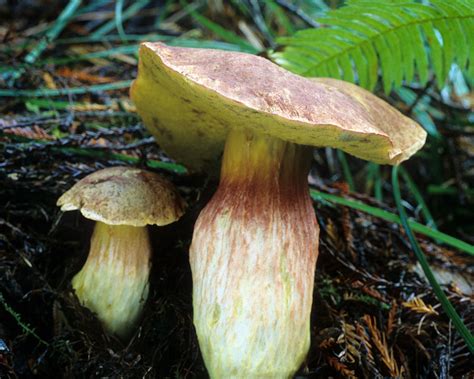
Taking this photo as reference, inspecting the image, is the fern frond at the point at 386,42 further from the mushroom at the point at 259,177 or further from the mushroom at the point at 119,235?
the mushroom at the point at 119,235

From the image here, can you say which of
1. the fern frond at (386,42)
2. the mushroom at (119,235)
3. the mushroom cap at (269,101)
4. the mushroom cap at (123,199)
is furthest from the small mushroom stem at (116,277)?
the fern frond at (386,42)

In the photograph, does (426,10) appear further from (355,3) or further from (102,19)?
(102,19)

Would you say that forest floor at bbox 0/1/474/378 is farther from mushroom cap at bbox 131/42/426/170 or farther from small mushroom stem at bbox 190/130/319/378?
mushroom cap at bbox 131/42/426/170

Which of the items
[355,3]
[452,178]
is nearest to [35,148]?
[355,3]

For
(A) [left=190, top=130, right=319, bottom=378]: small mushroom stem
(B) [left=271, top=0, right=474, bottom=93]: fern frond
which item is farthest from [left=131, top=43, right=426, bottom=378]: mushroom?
(B) [left=271, top=0, right=474, bottom=93]: fern frond

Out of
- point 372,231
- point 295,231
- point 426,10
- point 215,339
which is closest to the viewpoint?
point 215,339

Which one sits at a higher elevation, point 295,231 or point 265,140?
point 265,140
